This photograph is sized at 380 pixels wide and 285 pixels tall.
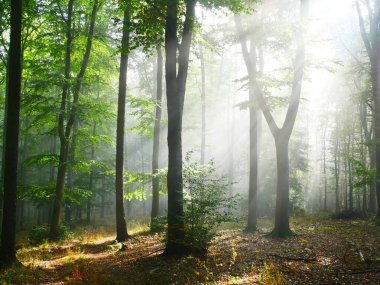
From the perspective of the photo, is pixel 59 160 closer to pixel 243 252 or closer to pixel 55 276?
pixel 55 276

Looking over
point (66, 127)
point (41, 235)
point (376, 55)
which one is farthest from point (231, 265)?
point (376, 55)

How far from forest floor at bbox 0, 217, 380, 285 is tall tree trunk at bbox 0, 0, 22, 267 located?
2.96ft

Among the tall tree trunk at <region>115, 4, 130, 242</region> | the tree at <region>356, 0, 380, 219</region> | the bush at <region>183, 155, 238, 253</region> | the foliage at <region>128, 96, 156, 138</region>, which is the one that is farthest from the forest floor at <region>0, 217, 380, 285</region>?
the foliage at <region>128, 96, 156, 138</region>

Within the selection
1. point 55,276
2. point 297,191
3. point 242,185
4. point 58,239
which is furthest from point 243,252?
point 242,185

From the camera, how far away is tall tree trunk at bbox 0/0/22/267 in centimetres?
861

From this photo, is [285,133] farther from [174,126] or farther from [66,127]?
[66,127]

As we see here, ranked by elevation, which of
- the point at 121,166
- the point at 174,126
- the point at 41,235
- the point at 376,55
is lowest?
the point at 41,235

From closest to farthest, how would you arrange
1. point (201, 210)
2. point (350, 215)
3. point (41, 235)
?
1. point (201, 210)
2. point (41, 235)
3. point (350, 215)

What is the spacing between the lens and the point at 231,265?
791 centimetres

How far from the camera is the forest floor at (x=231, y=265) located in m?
6.83

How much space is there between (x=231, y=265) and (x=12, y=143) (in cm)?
695

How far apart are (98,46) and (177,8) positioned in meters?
7.43

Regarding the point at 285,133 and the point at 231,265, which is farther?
the point at 285,133

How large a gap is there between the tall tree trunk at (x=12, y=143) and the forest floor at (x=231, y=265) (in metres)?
0.90
